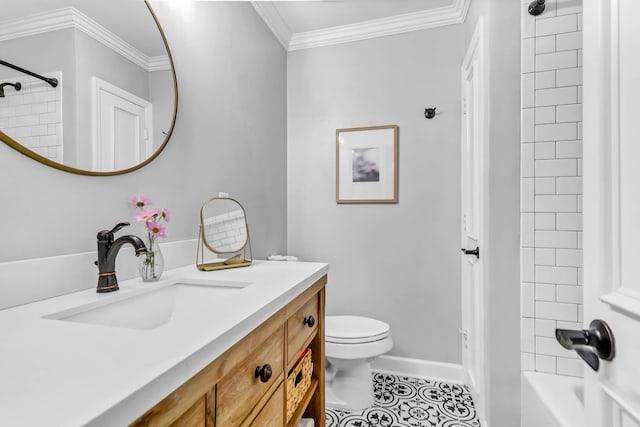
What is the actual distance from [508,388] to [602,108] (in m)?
1.27

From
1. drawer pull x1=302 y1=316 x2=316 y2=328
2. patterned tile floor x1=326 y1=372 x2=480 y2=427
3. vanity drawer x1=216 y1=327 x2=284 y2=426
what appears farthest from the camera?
patterned tile floor x1=326 y1=372 x2=480 y2=427

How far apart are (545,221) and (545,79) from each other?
0.57 meters

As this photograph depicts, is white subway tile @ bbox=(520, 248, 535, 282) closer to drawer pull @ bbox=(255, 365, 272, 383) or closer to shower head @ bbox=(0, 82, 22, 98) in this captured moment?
drawer pull @ bbox=(255, 365, 272, 383)

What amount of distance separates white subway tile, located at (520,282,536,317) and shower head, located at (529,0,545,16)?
3.56 ft

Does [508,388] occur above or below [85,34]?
below

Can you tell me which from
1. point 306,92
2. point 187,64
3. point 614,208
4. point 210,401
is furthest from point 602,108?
point 306,92

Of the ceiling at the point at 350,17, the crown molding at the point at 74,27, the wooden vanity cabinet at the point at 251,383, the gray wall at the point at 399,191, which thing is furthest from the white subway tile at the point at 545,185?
the crown molding at the point at 74,27

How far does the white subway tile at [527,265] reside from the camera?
132 cm

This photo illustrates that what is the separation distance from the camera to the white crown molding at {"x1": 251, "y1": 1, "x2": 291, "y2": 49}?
2055 mm

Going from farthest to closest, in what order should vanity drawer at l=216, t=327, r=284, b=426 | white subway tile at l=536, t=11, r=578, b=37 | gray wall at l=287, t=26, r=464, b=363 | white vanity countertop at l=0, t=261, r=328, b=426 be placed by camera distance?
gray wall at l=287, t=26, r=464, b=363 → white subway tile at l=536, t=11, r=578, b=37 → vanity drawer at l=216, t=327, r=284, b=426 → white vanity countertop at l=0, t=261, r=328, b=426

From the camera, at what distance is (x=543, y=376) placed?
1.29 meters

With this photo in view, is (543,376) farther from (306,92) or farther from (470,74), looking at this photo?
(306,92)

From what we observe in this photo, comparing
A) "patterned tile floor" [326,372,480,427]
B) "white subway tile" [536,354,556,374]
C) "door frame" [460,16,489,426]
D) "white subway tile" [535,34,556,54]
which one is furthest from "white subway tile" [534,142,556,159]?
"patterned tile floor" [326,372,480,427]

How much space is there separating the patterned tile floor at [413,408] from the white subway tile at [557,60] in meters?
1.75
